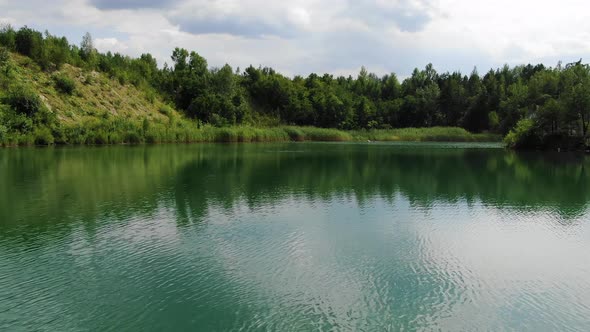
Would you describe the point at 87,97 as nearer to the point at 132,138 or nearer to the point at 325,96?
the point at 132,138

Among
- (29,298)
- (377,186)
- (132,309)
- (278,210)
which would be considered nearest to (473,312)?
(132,309)

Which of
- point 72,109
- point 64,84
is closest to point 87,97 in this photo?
point 64,84

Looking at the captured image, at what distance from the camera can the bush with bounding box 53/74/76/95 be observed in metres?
55.1

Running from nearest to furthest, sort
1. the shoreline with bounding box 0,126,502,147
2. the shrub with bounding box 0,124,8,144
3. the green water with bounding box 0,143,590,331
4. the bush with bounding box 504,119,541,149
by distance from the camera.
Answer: the green water with bounding box 0,143,590,331 < the shrub with bounding box 0,124,8,144 < the shoreline with bounding box 0,126,502,147 < the bush with bounding box 504,119,541,149

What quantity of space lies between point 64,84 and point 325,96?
5429cm

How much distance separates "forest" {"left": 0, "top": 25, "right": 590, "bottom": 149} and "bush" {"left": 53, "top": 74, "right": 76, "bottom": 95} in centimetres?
11

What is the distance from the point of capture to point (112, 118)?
54969 mm

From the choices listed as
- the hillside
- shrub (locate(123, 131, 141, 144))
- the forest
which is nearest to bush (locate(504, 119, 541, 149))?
the forest

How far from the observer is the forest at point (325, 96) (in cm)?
4806

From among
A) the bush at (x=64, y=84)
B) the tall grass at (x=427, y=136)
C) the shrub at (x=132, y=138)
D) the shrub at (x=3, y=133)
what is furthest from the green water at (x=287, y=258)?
the tall grass at (x=427, y=136)

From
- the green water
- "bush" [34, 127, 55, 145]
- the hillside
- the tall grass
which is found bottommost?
the green water

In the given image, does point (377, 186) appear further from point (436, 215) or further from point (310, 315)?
point (310, 315)

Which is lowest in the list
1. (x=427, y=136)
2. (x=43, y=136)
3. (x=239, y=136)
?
(x=427, y=136)

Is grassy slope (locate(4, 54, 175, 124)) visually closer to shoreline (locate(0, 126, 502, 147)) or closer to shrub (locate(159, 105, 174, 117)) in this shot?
shrub (locate(159, 105, 174, 117))
